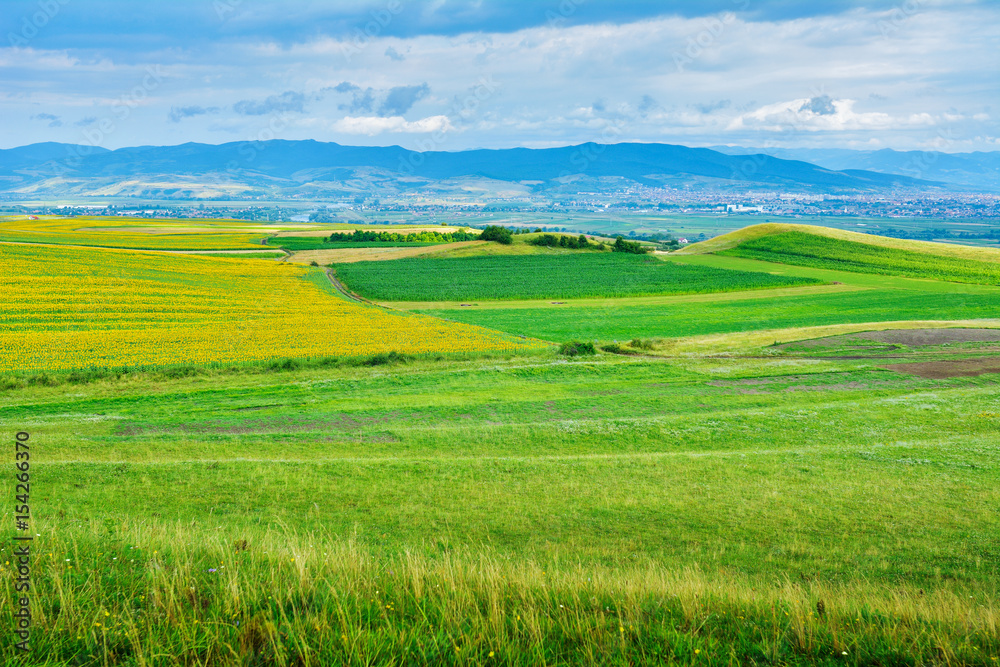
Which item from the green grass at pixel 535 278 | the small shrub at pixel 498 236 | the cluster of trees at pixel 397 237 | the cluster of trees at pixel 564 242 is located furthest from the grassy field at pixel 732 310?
the cluster of trees at pixel 397 237

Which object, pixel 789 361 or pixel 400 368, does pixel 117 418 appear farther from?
pixel 789 361

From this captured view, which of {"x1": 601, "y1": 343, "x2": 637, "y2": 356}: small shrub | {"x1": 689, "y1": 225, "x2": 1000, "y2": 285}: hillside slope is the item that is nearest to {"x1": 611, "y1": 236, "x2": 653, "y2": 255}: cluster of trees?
{"x1": 689, "y1": 225, "x2": 1000, "y2": 285}: hillside slope

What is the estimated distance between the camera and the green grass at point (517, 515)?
17.6 feet

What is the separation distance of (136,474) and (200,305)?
34.3 m

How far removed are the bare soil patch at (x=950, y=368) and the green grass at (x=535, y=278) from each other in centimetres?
3498

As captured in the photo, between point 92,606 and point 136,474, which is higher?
point 92,606

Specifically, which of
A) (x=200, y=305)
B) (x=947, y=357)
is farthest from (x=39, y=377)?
(x=947, y=357)

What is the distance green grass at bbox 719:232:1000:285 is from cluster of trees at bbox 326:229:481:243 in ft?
162

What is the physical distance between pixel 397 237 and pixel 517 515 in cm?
11062

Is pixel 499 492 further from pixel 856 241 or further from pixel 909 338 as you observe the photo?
pixel 856 241

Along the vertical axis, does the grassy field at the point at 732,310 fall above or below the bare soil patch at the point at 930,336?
above

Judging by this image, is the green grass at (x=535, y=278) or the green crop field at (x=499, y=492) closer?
the green crop field at (x=499, y=492)

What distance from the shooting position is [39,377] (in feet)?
82.0

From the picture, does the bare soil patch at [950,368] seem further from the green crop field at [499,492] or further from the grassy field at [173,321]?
the grassy field at [173,321]
